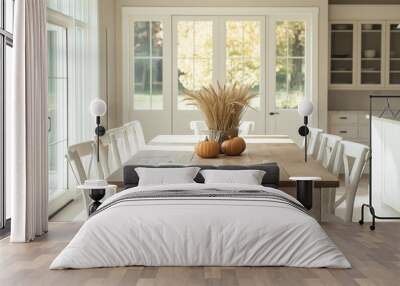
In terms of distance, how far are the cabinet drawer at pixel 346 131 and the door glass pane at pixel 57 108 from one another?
441 cm

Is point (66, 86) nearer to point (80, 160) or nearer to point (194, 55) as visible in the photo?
point (80, 160)

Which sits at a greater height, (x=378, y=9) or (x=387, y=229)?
(x=378, y=9)

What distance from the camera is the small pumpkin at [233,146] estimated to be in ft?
21.8

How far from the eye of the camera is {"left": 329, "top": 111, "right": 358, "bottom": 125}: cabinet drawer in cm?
1138

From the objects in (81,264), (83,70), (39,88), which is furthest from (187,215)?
(83,70)

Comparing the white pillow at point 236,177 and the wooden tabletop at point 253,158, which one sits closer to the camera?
the white pillow at point 236,177

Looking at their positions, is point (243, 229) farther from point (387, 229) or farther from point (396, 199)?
point (396, 199)

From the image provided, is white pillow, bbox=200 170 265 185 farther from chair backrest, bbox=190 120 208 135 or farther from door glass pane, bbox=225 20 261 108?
door glass pane, bbox=225 20 261 108

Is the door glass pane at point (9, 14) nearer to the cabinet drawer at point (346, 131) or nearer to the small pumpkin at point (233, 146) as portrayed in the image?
the small pumpkin at point (233, 146)

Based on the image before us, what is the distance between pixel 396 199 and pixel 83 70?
371 cm

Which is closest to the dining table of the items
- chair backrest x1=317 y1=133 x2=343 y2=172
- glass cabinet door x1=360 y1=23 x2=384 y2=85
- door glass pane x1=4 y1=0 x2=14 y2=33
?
chair backrest x1=317 y1=133 x2=343 y2=172

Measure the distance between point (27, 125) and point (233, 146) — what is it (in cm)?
176

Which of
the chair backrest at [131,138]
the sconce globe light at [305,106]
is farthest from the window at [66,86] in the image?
the sconce globe light at [305,106]

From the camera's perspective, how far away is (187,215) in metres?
4.68
